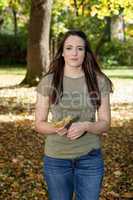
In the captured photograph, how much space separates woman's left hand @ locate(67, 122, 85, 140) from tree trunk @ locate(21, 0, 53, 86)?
15240mm

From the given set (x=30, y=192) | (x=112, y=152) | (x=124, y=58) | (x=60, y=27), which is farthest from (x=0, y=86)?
(x=124, y=58)

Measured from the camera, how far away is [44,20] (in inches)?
768

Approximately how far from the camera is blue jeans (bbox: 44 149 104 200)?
4.24m

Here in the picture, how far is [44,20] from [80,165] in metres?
15.6

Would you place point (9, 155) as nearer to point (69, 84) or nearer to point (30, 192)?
point (30, 192)

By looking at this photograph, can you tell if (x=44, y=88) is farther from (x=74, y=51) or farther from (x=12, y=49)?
(x=12, y=49)

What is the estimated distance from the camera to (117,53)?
39.2 metres

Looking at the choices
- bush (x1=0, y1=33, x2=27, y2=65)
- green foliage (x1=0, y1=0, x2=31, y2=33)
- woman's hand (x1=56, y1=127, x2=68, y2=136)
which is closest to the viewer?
woman's hand (x1=56, y1=127, x2=68, y2=136)

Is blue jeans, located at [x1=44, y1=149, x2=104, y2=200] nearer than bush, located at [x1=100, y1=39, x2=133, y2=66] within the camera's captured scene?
Yes

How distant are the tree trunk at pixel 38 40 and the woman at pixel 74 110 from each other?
591 inches

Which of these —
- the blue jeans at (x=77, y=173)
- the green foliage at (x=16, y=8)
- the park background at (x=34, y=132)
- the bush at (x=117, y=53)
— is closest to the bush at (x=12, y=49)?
the green foliage at (x=16, y=8)

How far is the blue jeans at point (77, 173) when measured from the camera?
4.24 meters

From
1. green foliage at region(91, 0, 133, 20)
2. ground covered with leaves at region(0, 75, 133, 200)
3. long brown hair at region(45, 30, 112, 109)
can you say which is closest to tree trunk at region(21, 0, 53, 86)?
green foliage at region(91, 0, 133, 20)

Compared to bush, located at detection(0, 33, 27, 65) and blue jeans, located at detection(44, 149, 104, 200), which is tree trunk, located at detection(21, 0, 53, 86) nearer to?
blue jeans, located at detection(44, 149, 104, 200)
